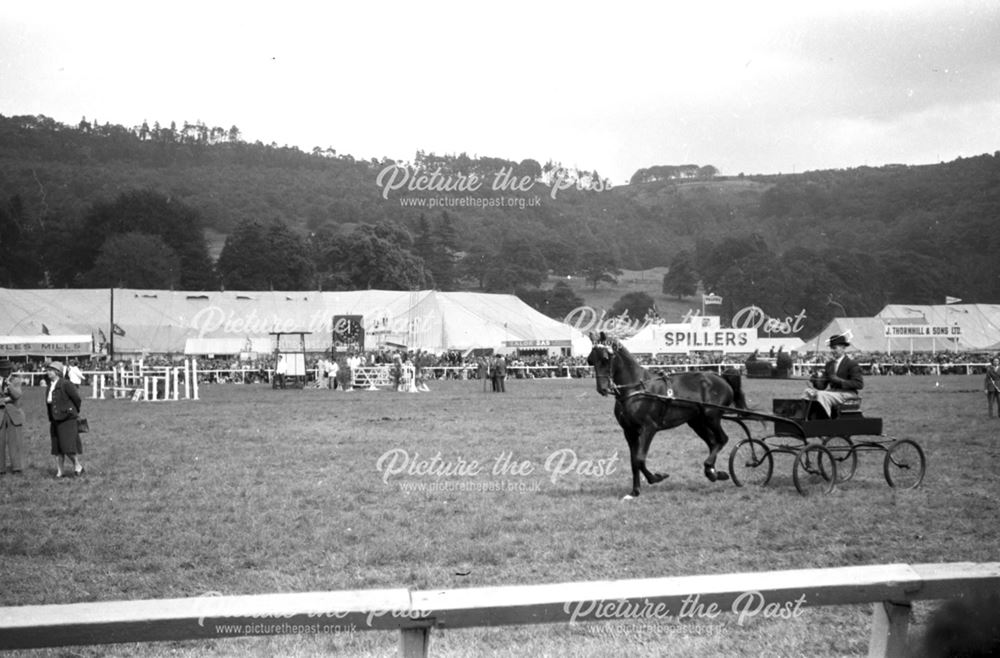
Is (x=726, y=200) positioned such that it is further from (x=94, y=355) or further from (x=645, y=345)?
(x=94, y=355)

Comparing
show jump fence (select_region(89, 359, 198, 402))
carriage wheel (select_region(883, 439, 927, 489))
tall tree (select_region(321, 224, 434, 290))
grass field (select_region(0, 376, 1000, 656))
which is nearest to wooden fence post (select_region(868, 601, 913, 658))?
grass field (select_region(0, 376, 1000, 656))

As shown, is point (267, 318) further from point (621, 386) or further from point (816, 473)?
point (816, 473)

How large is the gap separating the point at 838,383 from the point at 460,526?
5.61 m

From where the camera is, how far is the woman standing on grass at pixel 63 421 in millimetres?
13109

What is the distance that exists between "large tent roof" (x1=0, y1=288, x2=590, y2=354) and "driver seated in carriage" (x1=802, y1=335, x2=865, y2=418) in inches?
1768

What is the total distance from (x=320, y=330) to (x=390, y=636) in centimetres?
5617

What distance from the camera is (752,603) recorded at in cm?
362

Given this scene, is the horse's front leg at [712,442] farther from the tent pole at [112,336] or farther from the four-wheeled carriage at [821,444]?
the tent pole at [112,336]

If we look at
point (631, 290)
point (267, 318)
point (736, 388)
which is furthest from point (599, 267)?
point (736, 388)

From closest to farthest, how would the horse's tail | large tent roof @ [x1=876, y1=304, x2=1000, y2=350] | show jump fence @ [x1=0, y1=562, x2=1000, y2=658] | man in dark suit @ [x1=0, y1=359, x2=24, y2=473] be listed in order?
show jump fence @ [x1=0, y1=562, x2=1000, y2=658]
the horse's tail
man in dark suit @ [x1=0, y1=359, x2=24, y2=473]
large tent roof @ [x1=876, y1=304, x2=1000, y2=350]

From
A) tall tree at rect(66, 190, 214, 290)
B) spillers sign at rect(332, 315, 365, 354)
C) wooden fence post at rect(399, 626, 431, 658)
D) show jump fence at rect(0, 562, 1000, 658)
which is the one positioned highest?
tall tree at rect(66, 190, 214, 290)

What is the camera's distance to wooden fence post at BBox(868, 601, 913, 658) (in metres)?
3.89

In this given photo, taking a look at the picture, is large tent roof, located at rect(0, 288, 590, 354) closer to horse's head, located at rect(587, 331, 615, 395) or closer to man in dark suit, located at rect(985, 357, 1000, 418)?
man in dark suit, located at rect(985, 357, 1000, 418)

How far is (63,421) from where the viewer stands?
13.2 metres
